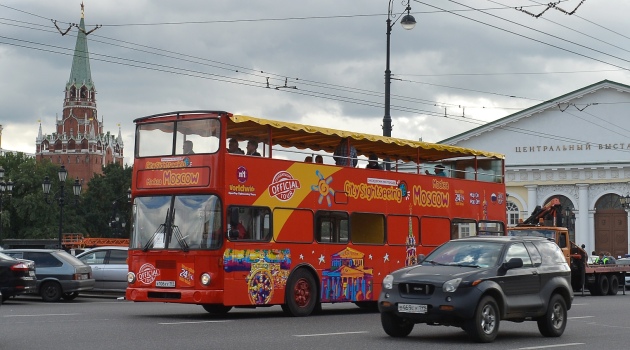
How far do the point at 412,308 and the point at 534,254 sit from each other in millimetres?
2786

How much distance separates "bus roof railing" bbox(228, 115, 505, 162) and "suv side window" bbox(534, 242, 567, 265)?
637 cm

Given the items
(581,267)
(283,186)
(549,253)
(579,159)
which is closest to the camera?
(549,253)

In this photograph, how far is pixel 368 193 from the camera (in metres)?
23.6

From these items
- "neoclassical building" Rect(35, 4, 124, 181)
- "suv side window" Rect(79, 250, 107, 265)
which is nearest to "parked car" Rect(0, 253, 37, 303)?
"suv side window" Rect(79, 250, 107, 265)

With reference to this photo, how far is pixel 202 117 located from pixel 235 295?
350 cm

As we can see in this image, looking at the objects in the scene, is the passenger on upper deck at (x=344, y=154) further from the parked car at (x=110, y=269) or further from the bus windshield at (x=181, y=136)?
the parked car at (x=110, y=269)

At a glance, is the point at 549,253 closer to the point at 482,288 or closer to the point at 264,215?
the point at 482,288

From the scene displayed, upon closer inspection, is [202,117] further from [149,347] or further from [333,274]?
[149,347]

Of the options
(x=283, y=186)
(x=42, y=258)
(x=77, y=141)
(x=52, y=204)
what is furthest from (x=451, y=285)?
(x=77, y=141)

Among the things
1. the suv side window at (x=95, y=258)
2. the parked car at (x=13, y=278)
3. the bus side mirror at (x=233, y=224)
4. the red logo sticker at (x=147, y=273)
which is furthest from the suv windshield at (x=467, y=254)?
the suv side window at (x=95, y=258)

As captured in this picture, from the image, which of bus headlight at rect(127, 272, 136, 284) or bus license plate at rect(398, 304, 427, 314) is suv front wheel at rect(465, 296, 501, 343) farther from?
bus headlight at rect(127, 272, 136, 284)

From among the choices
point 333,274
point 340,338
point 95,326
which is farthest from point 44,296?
point 340,338

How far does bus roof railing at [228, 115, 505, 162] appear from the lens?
20.8m

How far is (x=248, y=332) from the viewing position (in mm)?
16406
